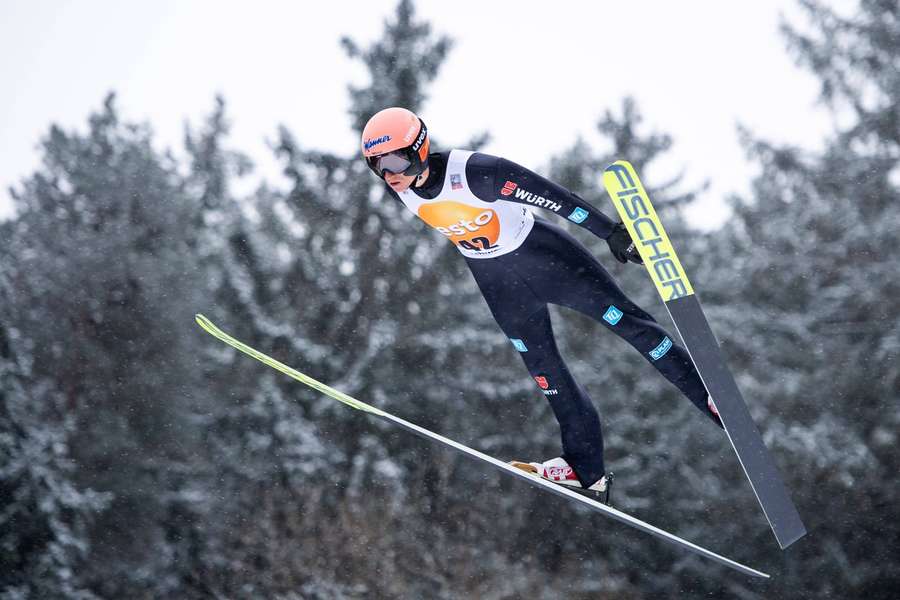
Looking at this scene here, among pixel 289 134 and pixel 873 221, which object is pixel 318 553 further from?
pixel 873 221

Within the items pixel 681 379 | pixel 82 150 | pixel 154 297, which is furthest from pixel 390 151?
pixel 82 150

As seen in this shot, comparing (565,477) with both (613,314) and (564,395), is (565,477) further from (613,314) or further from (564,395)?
(613,314)

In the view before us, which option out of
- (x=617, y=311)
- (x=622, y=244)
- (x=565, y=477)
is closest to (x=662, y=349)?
(x=617, y=311)

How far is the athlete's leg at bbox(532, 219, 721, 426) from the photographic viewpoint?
3557 millimetres

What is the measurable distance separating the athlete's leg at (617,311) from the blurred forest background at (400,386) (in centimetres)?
755

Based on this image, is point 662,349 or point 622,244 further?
point 662,349

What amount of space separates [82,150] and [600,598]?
33.8 feet

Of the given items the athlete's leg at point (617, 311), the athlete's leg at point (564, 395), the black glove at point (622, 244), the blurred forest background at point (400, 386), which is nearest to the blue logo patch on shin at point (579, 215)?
the black glove at point (622, 244)

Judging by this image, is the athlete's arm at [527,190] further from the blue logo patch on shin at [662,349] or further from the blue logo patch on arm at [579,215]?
the blue logo patch on shin at [662,349]

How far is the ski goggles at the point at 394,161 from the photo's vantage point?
11.1ft

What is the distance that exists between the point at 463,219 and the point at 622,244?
615 mm

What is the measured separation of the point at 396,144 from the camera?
3.36 metres

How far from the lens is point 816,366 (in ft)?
41.3

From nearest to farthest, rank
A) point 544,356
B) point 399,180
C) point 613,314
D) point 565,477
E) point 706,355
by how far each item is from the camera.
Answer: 1. point 706,355
2. point 399,180
3. point 613,314
4. point 544,356
5. point 565,477
